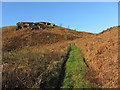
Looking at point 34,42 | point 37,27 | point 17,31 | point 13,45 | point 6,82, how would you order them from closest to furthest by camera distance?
point 6,82
point 13,45
point 34,42
point 17,31
point 37,27

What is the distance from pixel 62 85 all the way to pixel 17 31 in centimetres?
4181

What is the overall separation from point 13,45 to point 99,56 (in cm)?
2400

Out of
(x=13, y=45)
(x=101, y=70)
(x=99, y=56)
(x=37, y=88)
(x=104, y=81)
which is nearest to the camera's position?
(x=37, y=88)

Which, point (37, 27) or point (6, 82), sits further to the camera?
point (37, 27)

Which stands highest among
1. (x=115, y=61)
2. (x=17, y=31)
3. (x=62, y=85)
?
(x=17, y=31)

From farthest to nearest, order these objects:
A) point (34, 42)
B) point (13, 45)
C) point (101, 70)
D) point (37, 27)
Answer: point (37, 27), point (34, 42), point (13, 45), point (101, 70)

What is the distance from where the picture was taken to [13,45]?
1566 inches

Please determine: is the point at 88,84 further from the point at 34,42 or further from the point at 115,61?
the point at 34,42

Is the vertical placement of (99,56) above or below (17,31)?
below

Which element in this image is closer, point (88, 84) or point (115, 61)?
point (88, 84)

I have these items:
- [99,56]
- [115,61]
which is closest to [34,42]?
[99,56]

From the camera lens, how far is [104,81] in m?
14.0

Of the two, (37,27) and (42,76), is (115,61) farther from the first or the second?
(37,27)

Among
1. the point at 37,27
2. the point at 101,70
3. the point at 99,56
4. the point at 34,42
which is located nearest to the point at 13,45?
the point at 34,42
